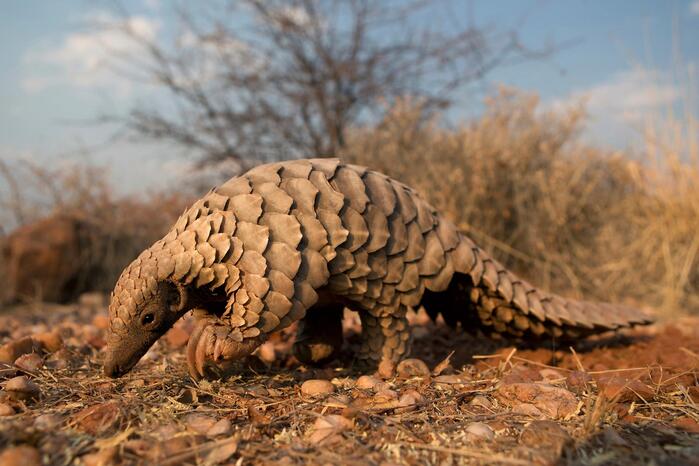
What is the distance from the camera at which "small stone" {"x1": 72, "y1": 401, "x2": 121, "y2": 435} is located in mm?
1760

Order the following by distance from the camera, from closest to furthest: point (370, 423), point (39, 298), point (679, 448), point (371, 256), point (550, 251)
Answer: point (679, 448)
point (370, 423)
point (371, 256)
point (550, 251)
point (39, 298)

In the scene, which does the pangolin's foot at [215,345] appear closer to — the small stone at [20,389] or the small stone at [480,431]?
the small stone at [20,389]

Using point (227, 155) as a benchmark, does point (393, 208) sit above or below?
below

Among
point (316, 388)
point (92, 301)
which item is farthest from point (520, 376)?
point (92, 301)

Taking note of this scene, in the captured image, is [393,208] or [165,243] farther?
[393,208]

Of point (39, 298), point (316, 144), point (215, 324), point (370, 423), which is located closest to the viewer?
point (370, 423)

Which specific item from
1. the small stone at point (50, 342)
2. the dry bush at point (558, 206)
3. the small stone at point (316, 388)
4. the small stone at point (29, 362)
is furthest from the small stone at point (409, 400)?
the dry bush at point (558, 206)

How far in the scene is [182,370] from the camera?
2.73 m

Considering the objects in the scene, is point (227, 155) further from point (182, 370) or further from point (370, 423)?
point (370, 423)

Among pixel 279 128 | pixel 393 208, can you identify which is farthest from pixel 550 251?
pixel 279 128

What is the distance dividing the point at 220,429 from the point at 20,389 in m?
0.86

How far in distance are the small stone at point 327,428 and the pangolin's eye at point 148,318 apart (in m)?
0.91

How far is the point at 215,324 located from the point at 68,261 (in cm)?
566

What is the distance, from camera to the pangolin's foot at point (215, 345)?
7.48ft
